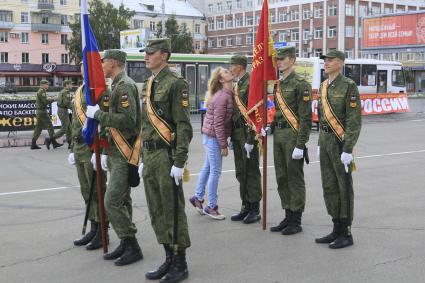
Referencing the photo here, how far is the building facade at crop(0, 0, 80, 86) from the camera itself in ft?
241

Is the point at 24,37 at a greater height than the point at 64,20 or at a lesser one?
lesser

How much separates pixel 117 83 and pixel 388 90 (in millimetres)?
29544

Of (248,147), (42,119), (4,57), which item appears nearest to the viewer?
(248,147)

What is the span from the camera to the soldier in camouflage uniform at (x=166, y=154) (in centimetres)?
504

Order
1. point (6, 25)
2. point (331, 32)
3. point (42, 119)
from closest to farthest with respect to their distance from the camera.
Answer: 1. point (42, 119)
2. point (6, 25)
3. point (331, 32)

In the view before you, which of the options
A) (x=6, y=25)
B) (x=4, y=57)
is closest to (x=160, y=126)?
(x=4, y=57)

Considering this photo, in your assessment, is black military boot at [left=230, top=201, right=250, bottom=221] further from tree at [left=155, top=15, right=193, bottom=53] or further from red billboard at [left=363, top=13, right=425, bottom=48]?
tree at [left=155, top=15, right=193, bottom=53]

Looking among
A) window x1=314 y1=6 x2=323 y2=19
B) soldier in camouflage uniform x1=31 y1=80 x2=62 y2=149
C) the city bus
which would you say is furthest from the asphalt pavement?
window x1=314 y1=6 x2=323 y2=19

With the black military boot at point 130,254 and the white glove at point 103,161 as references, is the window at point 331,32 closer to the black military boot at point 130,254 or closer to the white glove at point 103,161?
the white glove at point 103,161

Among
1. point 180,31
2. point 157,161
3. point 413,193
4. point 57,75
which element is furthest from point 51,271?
point 57,75

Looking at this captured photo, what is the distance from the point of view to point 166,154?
5109mm

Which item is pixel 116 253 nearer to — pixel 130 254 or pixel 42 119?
pixel 130 254

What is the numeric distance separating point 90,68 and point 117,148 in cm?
82

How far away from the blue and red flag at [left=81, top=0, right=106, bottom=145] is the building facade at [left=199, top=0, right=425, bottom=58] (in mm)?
71758
